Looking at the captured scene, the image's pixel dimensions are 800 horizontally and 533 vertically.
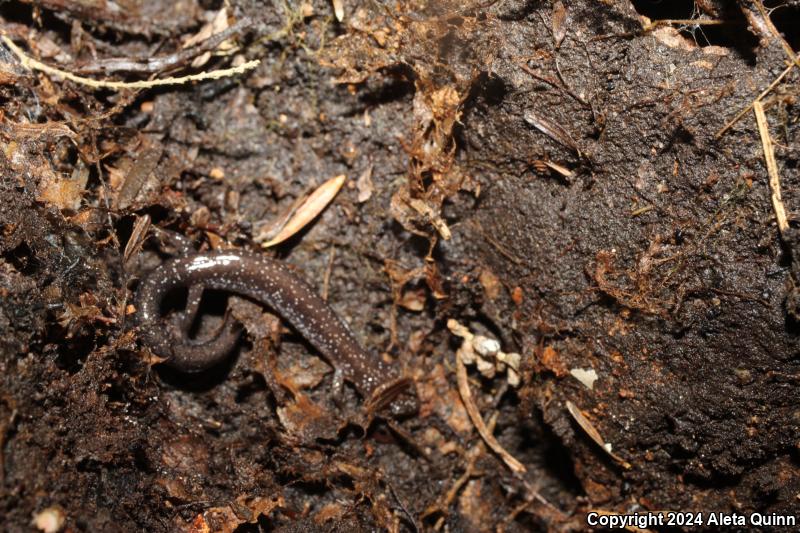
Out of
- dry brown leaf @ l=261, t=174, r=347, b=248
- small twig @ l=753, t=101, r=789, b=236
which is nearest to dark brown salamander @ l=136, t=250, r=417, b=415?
dry brown leaf @ l=261, t=174, r=347, b=248

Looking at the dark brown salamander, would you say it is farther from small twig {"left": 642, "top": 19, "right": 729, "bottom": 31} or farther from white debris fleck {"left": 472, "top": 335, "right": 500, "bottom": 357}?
small twig {"left": 642, "top": 19, "right": 729, "bottom": 31}

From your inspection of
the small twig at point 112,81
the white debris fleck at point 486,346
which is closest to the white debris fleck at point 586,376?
the white debris fleck at point 486,346

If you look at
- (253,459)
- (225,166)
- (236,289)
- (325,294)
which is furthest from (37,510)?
(225,166)

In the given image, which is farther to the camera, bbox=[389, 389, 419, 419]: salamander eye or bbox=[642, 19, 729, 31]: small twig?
bbox=[389, 389, 419, 419]: salamander eye

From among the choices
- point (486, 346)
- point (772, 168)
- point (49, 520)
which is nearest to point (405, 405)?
point (486, 346)

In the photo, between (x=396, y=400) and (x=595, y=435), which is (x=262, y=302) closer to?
(x=396, y=400)

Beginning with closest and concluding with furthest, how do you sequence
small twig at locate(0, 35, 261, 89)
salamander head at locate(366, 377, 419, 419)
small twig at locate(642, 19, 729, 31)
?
1. small twig at locate(642, 19, 729, 31)
2. small twig at locate(0, 35, 261, 89)
3. salamander head at locate(366, 377, 419, 419)
